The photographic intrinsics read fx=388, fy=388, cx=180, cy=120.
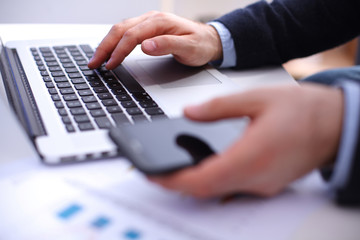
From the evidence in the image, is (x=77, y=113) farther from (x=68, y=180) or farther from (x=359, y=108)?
(x=359, y=108)

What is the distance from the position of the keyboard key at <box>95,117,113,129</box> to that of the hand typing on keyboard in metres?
0.17

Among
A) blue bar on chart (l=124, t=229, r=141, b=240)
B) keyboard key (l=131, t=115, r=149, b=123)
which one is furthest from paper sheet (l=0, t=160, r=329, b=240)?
keyboard key (l=131, t=115, r=149, b=123)

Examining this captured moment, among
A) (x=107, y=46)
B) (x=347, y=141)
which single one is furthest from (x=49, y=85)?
(x=347, y=141)

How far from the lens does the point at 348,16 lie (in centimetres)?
70

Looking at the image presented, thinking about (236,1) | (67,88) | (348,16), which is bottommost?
(236,1)

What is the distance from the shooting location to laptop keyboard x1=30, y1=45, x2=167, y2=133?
468 millimetres

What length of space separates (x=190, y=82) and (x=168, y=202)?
31cm

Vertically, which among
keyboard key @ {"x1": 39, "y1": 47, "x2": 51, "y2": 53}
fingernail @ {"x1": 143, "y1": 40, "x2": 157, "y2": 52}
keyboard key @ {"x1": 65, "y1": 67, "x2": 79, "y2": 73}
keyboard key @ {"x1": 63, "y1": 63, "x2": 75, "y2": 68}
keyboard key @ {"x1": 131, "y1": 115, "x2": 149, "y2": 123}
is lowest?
keyboard key @ {"x1": 39, "y1": 47, "x2": 51, "y2": 53}

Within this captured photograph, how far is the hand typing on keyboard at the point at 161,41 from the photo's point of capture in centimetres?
61

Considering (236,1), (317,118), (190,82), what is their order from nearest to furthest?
(317,118) < (190,82) < (236,1)

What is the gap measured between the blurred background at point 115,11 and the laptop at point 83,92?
2.97 ft

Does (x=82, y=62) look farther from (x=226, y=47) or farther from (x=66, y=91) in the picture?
(x=226, y=47)

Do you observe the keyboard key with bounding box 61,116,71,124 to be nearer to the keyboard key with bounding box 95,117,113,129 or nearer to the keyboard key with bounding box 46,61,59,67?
the keyboard key with bounding box 95,117,113,129

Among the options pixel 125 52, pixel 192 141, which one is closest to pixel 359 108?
pixel 192 141
